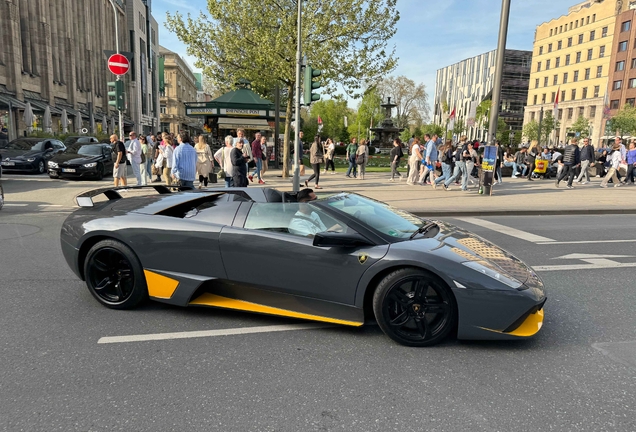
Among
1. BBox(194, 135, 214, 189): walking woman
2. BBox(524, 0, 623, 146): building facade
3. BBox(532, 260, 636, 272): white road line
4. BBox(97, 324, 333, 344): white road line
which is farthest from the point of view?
BBox(524, 0, 623, 146): building facade

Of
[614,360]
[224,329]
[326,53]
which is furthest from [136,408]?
[326,53]

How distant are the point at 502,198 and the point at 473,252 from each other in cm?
1072

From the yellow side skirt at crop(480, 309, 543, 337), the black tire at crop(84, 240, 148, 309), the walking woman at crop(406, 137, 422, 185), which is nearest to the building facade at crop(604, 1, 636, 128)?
the walking woman at crop(406, 137, 422, 185)

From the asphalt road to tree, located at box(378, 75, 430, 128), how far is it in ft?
270

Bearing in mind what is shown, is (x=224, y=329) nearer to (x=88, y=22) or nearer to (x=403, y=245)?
(x=403, y=245)

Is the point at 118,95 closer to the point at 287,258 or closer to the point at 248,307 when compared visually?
the point at 248,307

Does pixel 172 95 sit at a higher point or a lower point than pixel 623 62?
lower

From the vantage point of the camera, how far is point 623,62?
69.1m

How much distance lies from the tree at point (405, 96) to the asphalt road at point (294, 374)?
82.2m

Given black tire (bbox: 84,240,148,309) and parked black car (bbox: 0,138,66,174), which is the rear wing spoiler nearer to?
black tire (bbox: 84,240,148,309)

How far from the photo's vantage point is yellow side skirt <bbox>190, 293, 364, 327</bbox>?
372 centimetres

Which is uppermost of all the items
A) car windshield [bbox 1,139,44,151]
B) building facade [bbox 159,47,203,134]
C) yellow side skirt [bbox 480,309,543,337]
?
building facade [bbox 159,47,203,134]

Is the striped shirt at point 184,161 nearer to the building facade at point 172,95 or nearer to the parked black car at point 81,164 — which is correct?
the parked black car at point 81,164

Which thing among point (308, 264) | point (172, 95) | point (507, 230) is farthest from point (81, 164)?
point (172, 95)
